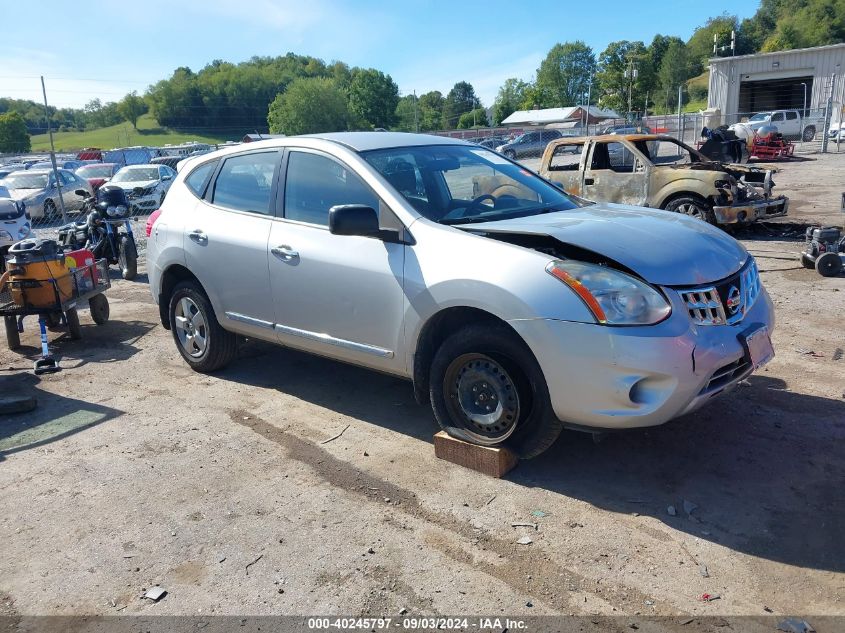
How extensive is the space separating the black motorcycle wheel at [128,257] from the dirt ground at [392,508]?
5.43 meters

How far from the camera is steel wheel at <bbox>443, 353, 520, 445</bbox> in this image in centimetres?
381

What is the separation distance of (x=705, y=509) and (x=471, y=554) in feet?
4.04

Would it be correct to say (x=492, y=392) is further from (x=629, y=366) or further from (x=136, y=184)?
(x=136, y=184)

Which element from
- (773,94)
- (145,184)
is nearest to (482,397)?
(145,184)

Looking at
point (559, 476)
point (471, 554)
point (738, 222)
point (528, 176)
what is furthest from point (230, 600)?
point (738, 222)

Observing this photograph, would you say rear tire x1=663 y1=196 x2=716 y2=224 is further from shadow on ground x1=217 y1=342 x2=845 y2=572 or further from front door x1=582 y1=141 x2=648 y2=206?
shadow on ground x1=217 y1=342 x2=845 y2=572

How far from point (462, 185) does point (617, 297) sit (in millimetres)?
1705

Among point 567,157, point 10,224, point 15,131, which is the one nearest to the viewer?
point 10,224

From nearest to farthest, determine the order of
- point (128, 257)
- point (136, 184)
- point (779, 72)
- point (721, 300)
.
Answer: point (721, 300)
point (128, 257)
point (136, 184)
point (779, 72)

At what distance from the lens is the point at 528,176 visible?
17.2ft

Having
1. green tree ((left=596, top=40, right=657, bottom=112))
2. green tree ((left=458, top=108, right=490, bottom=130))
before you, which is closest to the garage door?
green tree ((left=596, top=40, right=657, bottom=112))

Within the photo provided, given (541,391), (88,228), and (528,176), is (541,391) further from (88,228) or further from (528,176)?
(88,228)

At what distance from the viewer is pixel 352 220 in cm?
409

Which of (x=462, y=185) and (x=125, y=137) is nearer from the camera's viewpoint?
(x=462, y=185)
